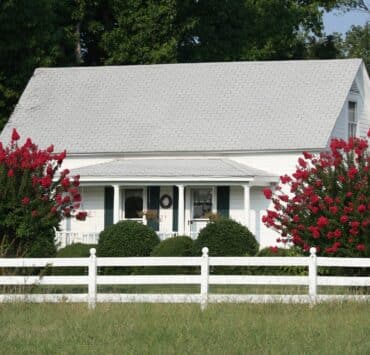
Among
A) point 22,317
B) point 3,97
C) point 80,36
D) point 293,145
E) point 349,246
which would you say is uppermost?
point 80,36

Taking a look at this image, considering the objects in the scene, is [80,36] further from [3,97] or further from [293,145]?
[293,145]

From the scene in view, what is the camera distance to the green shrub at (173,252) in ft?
105

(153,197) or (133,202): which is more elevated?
(153,197)

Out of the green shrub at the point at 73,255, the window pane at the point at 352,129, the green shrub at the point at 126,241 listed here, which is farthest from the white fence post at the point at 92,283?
the window pane at the point at 352,129

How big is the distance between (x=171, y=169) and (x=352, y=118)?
277 inches

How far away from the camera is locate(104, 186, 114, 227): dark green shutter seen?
3862 cm

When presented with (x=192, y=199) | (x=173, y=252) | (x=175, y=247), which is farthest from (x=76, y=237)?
(x=173, y=252)

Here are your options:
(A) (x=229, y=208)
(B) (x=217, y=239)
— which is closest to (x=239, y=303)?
(B) (x=217, y=239)

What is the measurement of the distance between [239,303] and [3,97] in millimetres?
27375

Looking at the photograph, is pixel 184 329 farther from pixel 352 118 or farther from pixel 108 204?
pixel 352 118

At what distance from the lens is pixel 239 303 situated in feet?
66.7

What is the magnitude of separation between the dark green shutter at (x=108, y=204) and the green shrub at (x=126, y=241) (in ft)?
15.3

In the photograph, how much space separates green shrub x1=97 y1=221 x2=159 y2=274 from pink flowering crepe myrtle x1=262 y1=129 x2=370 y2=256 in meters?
8.72

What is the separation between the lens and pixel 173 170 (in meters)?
37.1
